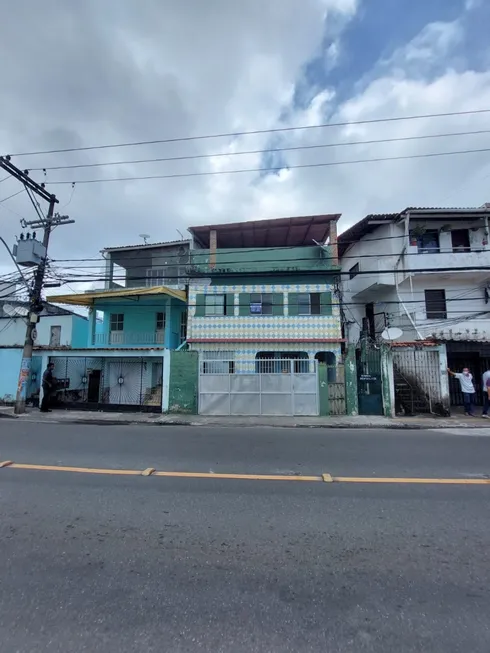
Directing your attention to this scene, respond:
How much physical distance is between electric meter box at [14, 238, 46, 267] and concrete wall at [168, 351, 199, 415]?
6.72 meters

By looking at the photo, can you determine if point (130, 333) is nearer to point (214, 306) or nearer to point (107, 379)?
point (107, 379)

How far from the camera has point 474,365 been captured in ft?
59.9

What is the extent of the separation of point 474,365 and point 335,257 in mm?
8829

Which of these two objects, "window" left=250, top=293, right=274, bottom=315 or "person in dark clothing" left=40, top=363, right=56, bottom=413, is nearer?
"person in dark clothing" left=40, top=363, right=56, bottom=413

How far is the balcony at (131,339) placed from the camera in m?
22.1

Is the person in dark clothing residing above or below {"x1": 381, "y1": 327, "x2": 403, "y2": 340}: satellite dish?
below

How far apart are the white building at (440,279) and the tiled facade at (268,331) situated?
A: 2.85 metres

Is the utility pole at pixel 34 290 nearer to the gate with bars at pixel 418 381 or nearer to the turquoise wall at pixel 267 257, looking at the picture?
the turquoise wall at pixel 267 257

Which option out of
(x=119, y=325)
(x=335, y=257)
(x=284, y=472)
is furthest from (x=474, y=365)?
(x=119, y=325)

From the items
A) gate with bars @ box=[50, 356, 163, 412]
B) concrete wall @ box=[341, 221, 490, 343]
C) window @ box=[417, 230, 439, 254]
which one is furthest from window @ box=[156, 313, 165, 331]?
window @ box=[417, 230, 439, 254]

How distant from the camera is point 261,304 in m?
20.8

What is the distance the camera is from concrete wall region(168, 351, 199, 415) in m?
14.8

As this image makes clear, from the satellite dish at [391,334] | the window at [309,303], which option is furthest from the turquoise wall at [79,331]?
the satellite dish at [391,334]

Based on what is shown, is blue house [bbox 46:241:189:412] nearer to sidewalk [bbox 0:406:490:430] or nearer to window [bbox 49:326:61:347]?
sidewalk [bbox 0:406:490:430]
